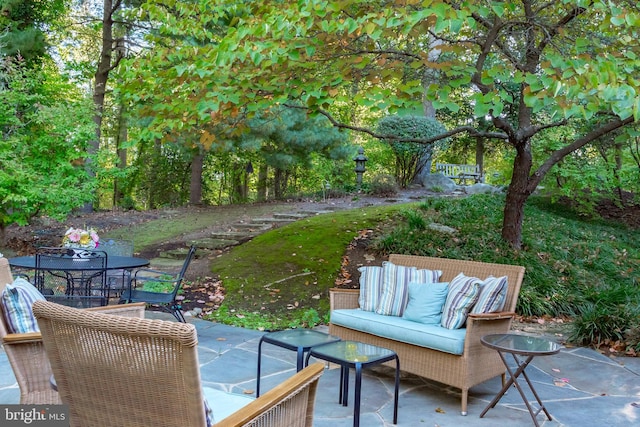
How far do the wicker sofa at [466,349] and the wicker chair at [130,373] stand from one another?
1631mm

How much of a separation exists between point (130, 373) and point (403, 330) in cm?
217

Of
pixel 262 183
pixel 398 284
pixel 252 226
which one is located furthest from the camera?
pixel 262 183

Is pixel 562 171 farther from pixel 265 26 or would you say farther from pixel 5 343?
pixel 5 343

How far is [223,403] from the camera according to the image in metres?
1.94

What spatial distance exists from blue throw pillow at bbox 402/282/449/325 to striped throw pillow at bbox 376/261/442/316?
10cm

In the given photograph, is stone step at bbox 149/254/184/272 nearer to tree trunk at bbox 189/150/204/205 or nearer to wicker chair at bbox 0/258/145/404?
wicker chair at bbox 0/258/145/404

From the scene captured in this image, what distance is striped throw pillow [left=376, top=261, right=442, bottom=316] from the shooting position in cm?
372

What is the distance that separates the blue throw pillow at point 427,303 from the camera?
3.45m

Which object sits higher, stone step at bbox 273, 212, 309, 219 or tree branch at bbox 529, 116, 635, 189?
tree branch at bbox 529, 116, 635, 189

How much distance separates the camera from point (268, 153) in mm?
10750

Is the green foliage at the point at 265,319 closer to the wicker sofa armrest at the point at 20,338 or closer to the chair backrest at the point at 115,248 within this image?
the chair backrest at the point at 115,248

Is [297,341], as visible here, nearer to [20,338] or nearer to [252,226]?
[20,338]

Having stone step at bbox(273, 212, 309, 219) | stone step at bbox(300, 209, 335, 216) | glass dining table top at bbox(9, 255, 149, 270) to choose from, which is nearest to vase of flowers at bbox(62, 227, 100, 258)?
glass dining table top at bbox(9, 255, 149, 270)

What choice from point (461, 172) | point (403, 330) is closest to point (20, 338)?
point (403, 330)
